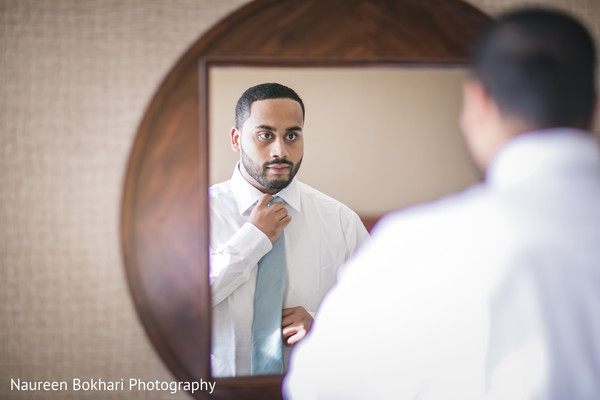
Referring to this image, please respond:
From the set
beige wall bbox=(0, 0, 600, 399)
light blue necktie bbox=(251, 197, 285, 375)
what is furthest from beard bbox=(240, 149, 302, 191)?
beige wall bbox=(0, 0, 600, 399)

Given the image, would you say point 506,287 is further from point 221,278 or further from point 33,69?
point 33,69

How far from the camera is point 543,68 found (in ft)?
1.65

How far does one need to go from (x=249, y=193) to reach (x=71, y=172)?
13.9 inches

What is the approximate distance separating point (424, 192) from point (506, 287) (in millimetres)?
576

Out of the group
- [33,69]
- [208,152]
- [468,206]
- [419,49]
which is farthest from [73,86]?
[468,206]

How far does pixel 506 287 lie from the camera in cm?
47

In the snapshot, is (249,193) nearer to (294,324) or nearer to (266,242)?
(266,242)

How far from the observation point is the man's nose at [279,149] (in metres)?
1.02

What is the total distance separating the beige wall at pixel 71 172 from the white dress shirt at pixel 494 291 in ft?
2.04

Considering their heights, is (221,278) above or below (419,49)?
below

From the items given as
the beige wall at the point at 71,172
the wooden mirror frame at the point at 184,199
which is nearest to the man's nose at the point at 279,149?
the wooden mirror frame at the point at 184,199

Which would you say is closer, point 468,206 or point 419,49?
point 468,206

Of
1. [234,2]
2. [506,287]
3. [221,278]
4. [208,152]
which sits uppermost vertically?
[234,2]

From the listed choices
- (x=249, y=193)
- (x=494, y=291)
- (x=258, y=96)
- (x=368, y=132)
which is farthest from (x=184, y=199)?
(x=494, y=291)
